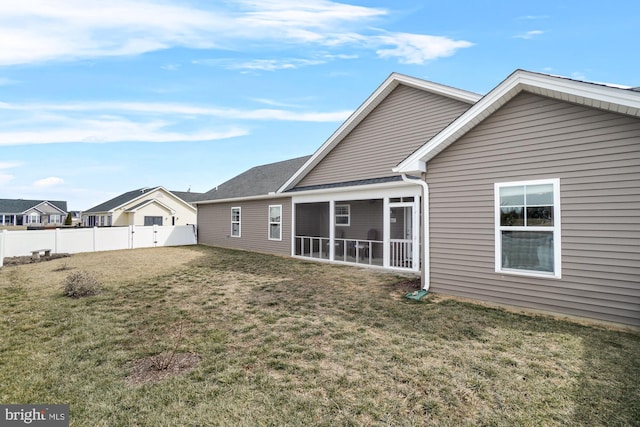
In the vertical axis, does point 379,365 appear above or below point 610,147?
below

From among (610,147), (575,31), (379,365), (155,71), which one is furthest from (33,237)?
(575,31)

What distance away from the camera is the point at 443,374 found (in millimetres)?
3502

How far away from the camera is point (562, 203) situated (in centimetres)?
551

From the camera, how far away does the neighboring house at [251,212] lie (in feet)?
48.0

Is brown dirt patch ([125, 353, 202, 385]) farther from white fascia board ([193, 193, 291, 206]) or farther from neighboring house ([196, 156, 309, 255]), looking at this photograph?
white fascia board ([193, 193, 291, 206])

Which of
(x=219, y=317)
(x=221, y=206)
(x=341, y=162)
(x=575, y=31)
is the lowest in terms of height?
(x=219, y=317)

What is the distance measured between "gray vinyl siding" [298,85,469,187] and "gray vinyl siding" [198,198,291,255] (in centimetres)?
327

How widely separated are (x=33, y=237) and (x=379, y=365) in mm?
18706

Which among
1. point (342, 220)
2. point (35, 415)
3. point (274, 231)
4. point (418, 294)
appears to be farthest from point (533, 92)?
point (274, 231)

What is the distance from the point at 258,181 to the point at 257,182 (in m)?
0.12

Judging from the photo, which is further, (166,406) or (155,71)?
(155,71)

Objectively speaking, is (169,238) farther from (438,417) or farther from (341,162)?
(438,417)

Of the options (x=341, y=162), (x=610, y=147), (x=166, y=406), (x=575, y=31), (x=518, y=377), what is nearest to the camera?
(x=166, y=406)

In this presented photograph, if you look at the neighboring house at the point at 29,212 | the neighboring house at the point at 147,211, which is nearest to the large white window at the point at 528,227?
the neighboring house at the point at 147,211
